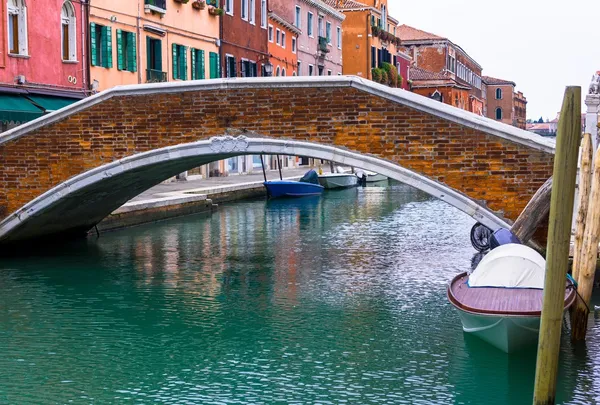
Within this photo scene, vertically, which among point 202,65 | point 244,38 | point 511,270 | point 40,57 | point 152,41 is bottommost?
point 511,270

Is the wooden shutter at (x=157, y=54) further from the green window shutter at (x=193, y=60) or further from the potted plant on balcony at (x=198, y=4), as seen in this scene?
the potted plant on balcony at (x=198, y=4)

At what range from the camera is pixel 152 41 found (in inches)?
868

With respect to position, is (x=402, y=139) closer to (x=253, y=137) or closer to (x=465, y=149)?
(x=465, y=149)

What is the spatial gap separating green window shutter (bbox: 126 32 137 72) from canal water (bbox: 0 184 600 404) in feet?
20.8

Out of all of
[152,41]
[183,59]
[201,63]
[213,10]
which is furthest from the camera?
[213,10]

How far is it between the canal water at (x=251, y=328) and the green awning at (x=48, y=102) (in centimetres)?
267

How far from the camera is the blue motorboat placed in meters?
24.2

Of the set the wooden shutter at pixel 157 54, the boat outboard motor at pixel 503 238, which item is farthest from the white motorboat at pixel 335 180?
the boat outboard motor at pixel 503 238

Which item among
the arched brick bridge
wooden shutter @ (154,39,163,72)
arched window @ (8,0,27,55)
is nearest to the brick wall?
the arched brick bridge

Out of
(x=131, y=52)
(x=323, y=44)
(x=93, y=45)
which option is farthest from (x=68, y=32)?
(x=323, y=44)

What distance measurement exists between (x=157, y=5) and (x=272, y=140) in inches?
443

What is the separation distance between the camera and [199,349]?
8.34 metres

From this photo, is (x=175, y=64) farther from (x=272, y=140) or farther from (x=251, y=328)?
(x=251, y=328)

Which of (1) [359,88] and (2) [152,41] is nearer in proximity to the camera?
(1) [359,88]
